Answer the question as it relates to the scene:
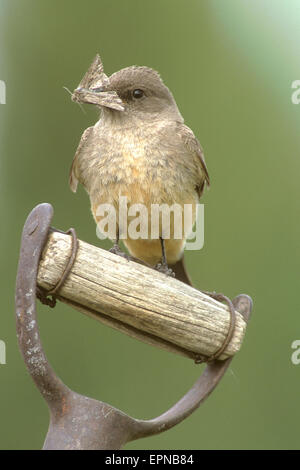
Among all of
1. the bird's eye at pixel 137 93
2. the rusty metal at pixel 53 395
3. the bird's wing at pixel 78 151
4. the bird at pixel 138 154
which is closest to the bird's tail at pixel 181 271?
the bird at pixel 138 154

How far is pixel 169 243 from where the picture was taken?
431 cm

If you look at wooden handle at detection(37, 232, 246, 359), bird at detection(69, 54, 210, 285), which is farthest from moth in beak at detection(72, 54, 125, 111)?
wooden handle at detection(37, 232, 246, 359)

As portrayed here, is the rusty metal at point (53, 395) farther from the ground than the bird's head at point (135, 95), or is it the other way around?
the bird's head at point (135, 95)

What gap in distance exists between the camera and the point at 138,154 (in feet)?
12.6

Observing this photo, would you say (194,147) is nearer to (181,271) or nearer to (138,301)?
(181,271)

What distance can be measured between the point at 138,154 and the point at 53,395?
4.82 feet

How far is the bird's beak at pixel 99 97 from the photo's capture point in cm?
354

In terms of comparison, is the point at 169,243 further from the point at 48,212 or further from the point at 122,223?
the point at 48,212

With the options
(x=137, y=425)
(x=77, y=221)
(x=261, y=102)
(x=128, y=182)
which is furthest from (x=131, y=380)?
(x=137, y=425)

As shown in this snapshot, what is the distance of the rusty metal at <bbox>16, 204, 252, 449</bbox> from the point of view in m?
2.67

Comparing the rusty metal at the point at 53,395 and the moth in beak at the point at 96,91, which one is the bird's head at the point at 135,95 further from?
the rusty metal at the point at 53,395

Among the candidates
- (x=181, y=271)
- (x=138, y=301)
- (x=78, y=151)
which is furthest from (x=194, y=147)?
(x=138, y=301)

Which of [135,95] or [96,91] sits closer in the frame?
[96,91]

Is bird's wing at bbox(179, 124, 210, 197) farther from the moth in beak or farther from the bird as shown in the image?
the moth in beak
